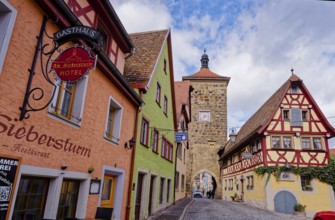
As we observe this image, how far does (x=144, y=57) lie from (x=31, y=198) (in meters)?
8.49

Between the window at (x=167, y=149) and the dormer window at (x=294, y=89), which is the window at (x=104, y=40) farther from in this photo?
the dormer window at (x=294, y=89)

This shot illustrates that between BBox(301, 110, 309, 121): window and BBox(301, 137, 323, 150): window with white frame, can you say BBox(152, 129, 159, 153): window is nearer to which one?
BBox(301, 137, 323, 150): window with white frame

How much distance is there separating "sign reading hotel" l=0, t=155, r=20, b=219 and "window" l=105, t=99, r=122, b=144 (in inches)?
151

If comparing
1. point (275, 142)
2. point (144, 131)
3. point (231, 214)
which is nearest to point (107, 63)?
point (144, 131)

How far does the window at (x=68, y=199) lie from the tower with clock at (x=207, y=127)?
26.8 m

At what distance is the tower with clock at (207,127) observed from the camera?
32438 millimetres

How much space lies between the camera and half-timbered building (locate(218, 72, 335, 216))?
1719 centimetres

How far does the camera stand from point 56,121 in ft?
15.8

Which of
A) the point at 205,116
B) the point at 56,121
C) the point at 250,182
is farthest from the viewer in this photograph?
the point at 205,116

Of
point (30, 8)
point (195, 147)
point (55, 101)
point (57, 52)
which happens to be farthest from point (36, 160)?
point (195, 147)

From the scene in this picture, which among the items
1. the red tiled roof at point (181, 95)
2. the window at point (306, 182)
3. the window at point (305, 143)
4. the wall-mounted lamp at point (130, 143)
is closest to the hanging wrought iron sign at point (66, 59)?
the wall-mounted lamp at point (130, 143)

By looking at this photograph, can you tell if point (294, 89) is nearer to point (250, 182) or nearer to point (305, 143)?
point (305, 143)

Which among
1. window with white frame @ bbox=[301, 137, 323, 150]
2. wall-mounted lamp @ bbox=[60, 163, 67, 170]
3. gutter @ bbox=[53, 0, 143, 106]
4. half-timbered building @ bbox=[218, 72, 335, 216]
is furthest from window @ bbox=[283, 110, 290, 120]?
wall-mounted lamp @ bbox=[60, 163, 67, 170]

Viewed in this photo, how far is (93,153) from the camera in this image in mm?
6246
